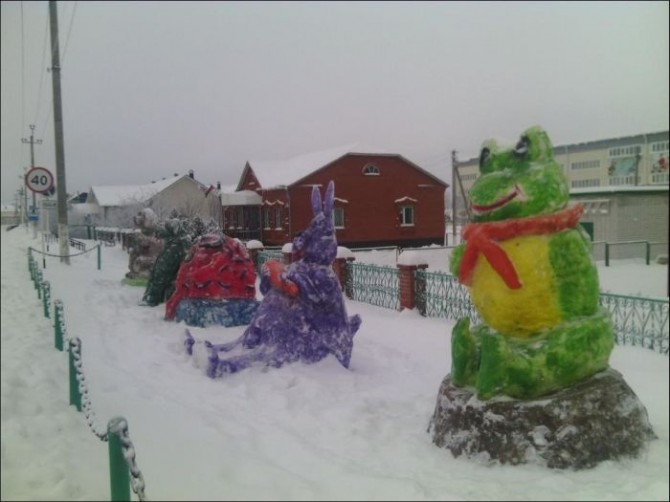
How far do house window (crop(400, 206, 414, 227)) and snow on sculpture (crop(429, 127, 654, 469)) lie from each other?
0.42 metres

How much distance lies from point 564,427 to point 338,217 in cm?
224

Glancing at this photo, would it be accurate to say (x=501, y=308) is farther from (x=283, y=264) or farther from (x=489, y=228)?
(x=283, y=264)

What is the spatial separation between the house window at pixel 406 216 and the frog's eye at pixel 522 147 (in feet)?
2.43

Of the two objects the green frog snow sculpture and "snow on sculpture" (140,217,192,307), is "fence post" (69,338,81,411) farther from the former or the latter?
"snow on sculpture" (140,217,192,307)

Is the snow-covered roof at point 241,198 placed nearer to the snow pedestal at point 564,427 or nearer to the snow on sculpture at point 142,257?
the snow pedestal at point 564,427

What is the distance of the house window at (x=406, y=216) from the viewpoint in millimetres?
3254

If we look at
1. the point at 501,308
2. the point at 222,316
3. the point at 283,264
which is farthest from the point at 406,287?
the point at 501,308

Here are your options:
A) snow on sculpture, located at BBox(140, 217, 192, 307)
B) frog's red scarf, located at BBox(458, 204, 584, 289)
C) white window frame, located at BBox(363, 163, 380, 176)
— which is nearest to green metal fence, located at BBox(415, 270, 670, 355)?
frog's red scarf, located at BBox(458, 204, 584, 289)

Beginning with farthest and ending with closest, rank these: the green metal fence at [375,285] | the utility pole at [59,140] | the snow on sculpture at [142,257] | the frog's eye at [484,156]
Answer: the snow on sculpture at [142,257] < the green metal fence at [375,285] < the frog's eye at [484,156] < the utility pole at [59,140]

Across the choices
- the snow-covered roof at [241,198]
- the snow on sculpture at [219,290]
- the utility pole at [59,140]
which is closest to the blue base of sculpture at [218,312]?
the snow on sculpture at [219,290]

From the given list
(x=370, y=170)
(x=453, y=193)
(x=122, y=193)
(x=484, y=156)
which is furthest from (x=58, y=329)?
(x=484, y=156)

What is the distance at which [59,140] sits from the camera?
3680 millimetres

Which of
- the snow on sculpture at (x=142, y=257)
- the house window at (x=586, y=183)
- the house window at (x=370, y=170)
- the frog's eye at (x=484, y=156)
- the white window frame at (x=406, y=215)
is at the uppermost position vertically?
the frog's eye at (x=484, y=156)

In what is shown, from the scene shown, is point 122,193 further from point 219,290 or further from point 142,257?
point 142,257
